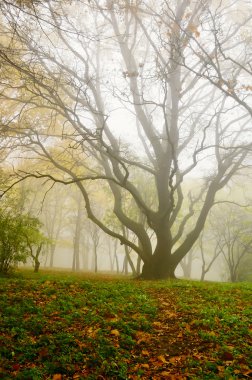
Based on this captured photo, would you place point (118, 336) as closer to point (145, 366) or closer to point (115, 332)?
point (115, 332)

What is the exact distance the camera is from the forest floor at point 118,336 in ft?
14.9

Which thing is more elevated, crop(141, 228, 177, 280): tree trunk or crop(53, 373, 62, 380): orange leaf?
crop(141, 228, 177, 280): tree trunk

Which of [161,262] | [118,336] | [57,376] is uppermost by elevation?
[161,262]

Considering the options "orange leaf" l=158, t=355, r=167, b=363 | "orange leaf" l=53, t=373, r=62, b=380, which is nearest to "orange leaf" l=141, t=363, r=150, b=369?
"orange leaf" l=158, t=355, r=167, b=363

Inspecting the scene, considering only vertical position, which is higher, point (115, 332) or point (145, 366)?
point (115, 332)

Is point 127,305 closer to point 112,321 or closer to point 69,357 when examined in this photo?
point 112,321

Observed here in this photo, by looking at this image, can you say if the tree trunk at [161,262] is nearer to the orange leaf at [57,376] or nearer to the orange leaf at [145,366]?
the orange leaf at [145,366]

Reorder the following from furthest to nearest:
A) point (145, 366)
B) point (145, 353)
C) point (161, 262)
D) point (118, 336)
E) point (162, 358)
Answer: point (161, 262) < point (118, 336) < point (145, 353) < point (162, 358) < point (145, 366)

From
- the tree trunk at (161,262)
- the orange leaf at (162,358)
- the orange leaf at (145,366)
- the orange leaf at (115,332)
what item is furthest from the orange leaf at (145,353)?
the tree trunk at (161,262)

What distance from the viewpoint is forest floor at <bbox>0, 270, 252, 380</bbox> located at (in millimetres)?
4543

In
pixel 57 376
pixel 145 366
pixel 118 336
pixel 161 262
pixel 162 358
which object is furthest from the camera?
pixel 161 262

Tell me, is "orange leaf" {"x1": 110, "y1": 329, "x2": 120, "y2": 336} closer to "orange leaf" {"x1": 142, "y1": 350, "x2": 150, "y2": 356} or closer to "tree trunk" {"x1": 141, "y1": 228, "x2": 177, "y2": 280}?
"orange leaf" {"x1": 142, "y1": 350, "x2": 150, "y2": 356}

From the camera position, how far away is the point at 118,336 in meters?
5.54

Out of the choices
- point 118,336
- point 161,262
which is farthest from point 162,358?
point 161,262
